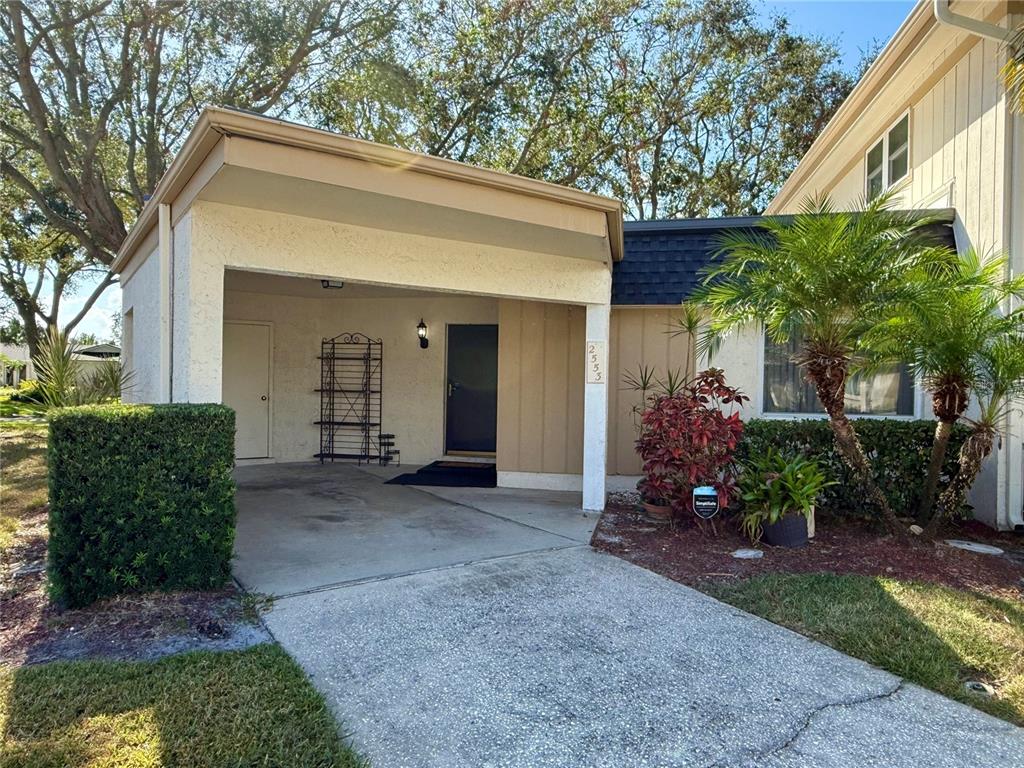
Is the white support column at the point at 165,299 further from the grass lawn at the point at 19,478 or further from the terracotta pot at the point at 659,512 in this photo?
the terracotta pot at the point at 659,512

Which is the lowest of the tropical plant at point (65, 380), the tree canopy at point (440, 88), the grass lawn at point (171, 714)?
the grass lawn at point (171, 714)

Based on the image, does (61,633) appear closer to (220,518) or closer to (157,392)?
(220,518)

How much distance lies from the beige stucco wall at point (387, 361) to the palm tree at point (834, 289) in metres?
4.86

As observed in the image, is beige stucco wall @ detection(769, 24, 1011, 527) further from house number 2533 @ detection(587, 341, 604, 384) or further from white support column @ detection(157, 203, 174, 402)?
white support column @ detection(157, 203, 174, 402)

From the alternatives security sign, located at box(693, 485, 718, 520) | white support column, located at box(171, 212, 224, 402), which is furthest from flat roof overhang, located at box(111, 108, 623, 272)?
security sign, located at box(693, 485, 718, 520)

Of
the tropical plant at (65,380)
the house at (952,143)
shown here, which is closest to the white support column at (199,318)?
the tropical plant at (65,380)

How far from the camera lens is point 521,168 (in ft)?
49.1

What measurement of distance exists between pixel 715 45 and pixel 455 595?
15.5 meters

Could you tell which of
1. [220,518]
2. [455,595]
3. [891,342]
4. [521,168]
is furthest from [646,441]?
[521,168]

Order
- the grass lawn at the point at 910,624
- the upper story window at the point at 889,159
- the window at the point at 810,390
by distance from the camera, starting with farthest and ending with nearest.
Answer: the upper story window at the point at 889,159 < the window at the point at 810,390 < the grass lawn at the point at 910,624

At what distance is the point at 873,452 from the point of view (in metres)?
5.89

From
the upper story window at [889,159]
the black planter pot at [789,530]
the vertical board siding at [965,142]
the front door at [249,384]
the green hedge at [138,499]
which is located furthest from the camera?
the front door at [249,384]

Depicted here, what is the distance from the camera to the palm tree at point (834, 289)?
468 cm

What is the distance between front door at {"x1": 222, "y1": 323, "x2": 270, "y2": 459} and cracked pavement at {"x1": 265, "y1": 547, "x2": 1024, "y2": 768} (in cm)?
594
